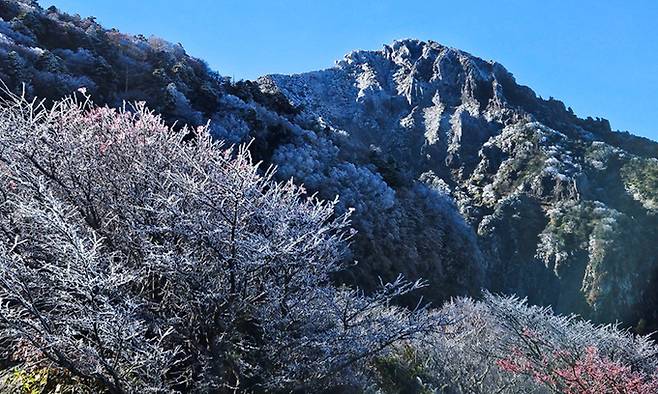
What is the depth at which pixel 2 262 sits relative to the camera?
12.8ft

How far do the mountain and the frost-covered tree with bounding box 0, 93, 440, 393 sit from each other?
902 cm

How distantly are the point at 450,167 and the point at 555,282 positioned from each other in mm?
14670

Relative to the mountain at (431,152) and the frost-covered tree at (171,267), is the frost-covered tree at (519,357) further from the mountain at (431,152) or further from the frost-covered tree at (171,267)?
the mountain at (431,152)

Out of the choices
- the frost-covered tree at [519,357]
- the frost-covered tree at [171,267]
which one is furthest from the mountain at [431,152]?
the frost-covered tree at [171,267]

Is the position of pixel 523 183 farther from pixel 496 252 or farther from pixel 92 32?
pixel 92 32

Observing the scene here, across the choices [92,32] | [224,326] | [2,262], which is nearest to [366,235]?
[92,32]

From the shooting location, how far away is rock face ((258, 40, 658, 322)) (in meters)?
23.9

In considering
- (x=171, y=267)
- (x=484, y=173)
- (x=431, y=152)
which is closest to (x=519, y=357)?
(x=171, y=267)

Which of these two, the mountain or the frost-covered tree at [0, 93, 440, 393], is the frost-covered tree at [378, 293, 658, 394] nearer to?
the frost-covered tree at [0, 93, 440, 393]

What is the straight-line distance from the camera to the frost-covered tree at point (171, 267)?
4.27 metres

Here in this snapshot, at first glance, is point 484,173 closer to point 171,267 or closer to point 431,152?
point 431,152

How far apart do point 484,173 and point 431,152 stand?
17.3ft

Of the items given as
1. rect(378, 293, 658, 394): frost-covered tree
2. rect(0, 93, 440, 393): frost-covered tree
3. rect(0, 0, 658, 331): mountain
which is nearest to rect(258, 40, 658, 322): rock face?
rect(0, 0, 658, 331): mountain

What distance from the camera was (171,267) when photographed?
4793 mm
